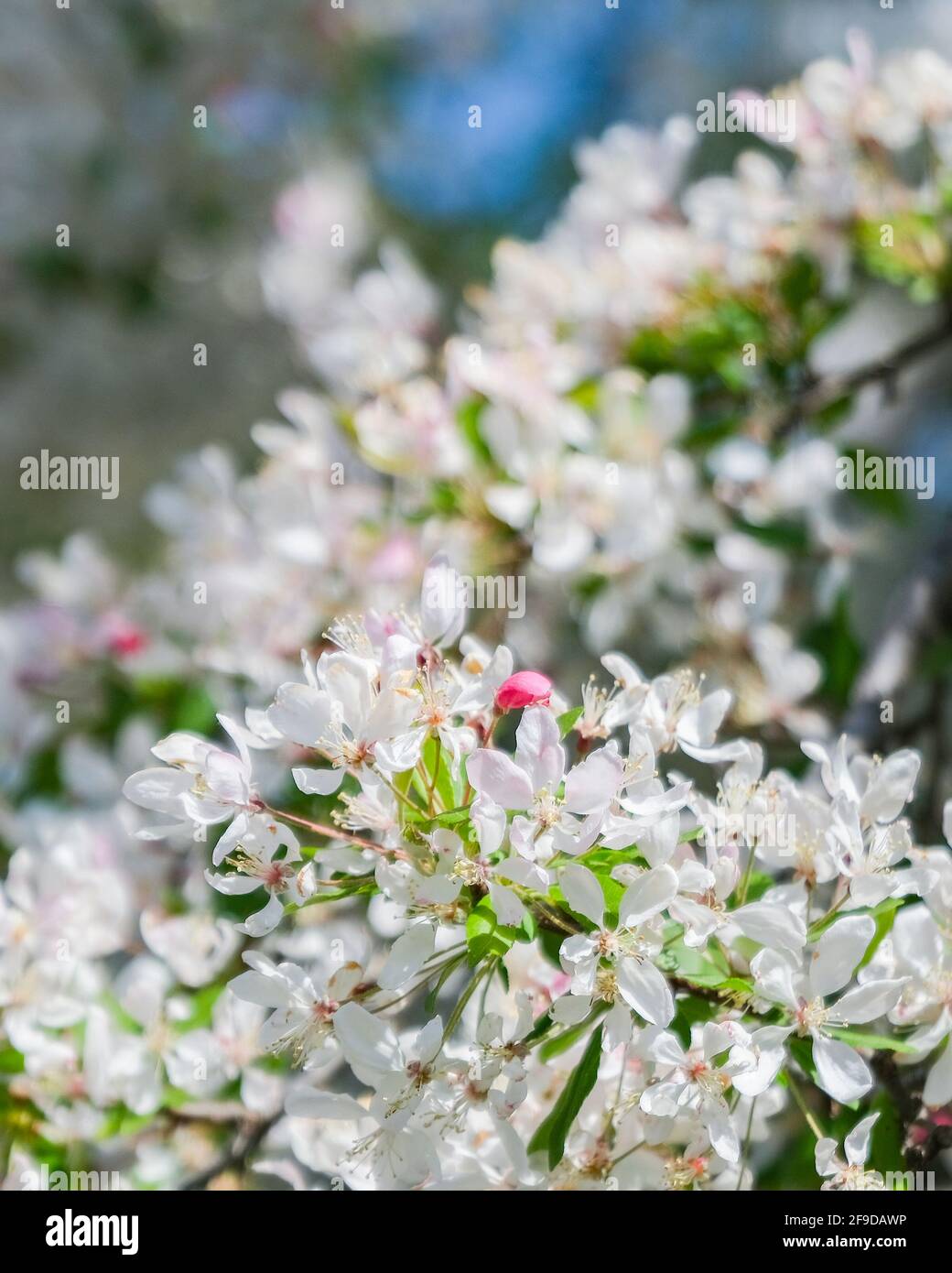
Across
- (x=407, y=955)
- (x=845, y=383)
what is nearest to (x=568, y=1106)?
(x=407, y=955)

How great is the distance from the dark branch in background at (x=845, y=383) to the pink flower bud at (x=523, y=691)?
652 mm

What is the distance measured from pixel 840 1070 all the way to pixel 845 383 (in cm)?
76

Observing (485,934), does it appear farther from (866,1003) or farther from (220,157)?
(220,157)

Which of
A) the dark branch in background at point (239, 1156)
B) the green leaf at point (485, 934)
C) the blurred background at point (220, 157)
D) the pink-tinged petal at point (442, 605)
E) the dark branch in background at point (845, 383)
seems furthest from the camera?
the blurred background at point (220, 157)

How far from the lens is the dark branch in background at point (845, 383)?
1.17m

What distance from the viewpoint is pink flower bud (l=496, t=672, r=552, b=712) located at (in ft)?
1.96

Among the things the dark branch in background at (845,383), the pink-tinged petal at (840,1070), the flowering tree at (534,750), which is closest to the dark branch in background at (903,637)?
the flowering tree at (534,750)

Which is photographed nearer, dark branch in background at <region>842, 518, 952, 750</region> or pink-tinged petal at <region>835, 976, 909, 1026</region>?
pink-tinged petal at <region>835, 976, 909, 1026</region>

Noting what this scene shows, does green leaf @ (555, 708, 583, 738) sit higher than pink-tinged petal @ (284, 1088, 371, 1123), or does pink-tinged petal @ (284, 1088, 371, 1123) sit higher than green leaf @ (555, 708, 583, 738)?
green leaf @ (555, 708, 583, 738)

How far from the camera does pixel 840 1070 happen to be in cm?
59

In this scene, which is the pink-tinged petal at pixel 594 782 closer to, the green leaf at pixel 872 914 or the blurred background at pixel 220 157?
the green leaf at pixel 872 914

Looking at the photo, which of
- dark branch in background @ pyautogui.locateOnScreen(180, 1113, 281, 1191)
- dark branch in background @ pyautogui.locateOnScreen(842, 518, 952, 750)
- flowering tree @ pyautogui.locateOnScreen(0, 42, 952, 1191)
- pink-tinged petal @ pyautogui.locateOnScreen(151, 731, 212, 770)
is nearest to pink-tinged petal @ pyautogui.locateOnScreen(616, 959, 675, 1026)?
flowering tree @ pyautogui.locateOnScreen(0, 42, 952, 1191)

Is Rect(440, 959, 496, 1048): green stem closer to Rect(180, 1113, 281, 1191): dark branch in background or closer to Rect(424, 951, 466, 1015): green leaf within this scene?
Rect(424, 951, 466, 1015): green leaf
